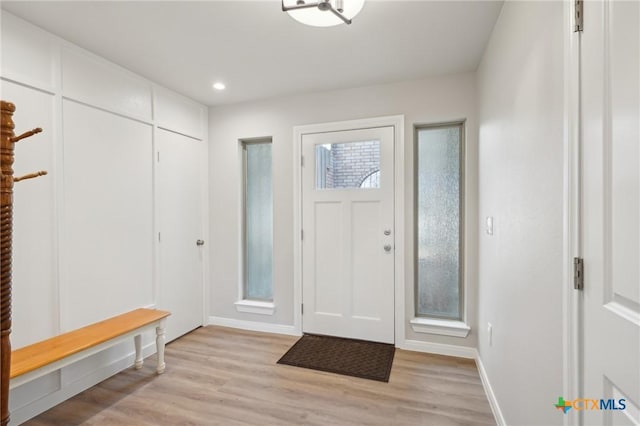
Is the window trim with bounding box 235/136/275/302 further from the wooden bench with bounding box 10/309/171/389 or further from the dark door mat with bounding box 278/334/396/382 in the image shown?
the wooden bench with bounding box 10/309/171/389

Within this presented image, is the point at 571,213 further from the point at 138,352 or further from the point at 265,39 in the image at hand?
the point at 138,352

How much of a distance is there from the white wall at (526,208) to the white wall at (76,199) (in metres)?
2.84

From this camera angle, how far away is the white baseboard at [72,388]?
6.23 feet

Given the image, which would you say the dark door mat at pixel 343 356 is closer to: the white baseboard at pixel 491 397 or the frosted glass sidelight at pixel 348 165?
the white baseboard at pixel 491 397

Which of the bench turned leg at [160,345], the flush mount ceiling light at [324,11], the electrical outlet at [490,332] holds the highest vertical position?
the flush mount ceiling light at [324,11]

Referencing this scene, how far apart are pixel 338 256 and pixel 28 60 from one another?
9.10ft

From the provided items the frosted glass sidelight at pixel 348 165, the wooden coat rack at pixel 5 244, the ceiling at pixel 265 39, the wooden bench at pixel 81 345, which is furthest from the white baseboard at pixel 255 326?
the ceiling at pixel 265 39

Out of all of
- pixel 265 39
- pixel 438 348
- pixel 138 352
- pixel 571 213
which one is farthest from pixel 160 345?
pixel 571 213

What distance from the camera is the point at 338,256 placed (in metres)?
3.11

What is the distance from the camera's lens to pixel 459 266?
2848 millimetres

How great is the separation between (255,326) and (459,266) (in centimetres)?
224

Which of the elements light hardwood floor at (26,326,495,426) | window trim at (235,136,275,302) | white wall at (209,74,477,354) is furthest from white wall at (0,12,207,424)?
window trim at (235,136,275,302)

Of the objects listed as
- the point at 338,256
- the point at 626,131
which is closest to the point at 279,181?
the point at 338,256

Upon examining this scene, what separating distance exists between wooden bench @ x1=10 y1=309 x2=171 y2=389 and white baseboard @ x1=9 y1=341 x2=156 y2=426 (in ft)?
0.40
